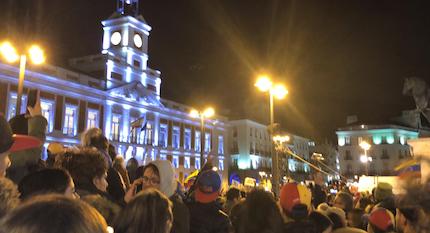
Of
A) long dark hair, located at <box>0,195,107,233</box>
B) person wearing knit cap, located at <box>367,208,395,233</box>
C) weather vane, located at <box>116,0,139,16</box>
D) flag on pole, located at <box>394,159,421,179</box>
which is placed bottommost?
person wearing knit cap, located at <box>367,208,395,233</box>

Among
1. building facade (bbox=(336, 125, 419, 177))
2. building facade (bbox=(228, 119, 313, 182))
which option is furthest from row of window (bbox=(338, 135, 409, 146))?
building facade (bbox=(228, 119, 313, 182))

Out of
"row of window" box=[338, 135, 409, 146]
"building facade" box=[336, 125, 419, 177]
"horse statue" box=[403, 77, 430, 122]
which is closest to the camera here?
"horse statue" box=[403, 77, 430, 122]

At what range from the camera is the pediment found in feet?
145

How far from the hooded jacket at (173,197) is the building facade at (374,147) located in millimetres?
68245

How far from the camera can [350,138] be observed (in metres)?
74.2

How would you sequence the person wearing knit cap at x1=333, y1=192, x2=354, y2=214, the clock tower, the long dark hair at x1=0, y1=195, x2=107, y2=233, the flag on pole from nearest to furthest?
the long dark hair at x1=0, y1=195, x2=107, y2=233
the flag on pole
the person wearing knit cap at x1=333, y1=192, x2=354, y2=214
the clock tower

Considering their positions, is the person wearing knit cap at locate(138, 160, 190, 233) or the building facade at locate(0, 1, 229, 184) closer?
the person wearing knit cap at locate(138, 160, 190, 233)

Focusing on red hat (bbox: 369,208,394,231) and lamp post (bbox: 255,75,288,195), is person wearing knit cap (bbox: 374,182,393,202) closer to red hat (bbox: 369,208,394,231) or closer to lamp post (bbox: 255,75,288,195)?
red hat (bbox: 369,208,394,231)

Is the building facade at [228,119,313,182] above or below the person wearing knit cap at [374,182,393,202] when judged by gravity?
above

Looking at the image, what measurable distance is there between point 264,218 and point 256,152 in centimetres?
6601

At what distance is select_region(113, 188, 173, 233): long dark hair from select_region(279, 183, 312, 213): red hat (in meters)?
1.70

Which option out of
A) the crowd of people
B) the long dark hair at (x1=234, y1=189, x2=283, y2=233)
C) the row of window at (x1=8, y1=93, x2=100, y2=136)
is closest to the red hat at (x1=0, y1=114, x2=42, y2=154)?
the crowd of people

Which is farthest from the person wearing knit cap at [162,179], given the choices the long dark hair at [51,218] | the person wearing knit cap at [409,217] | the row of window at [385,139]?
the row of window at [385,139]

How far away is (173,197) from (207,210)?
434 millimetres
